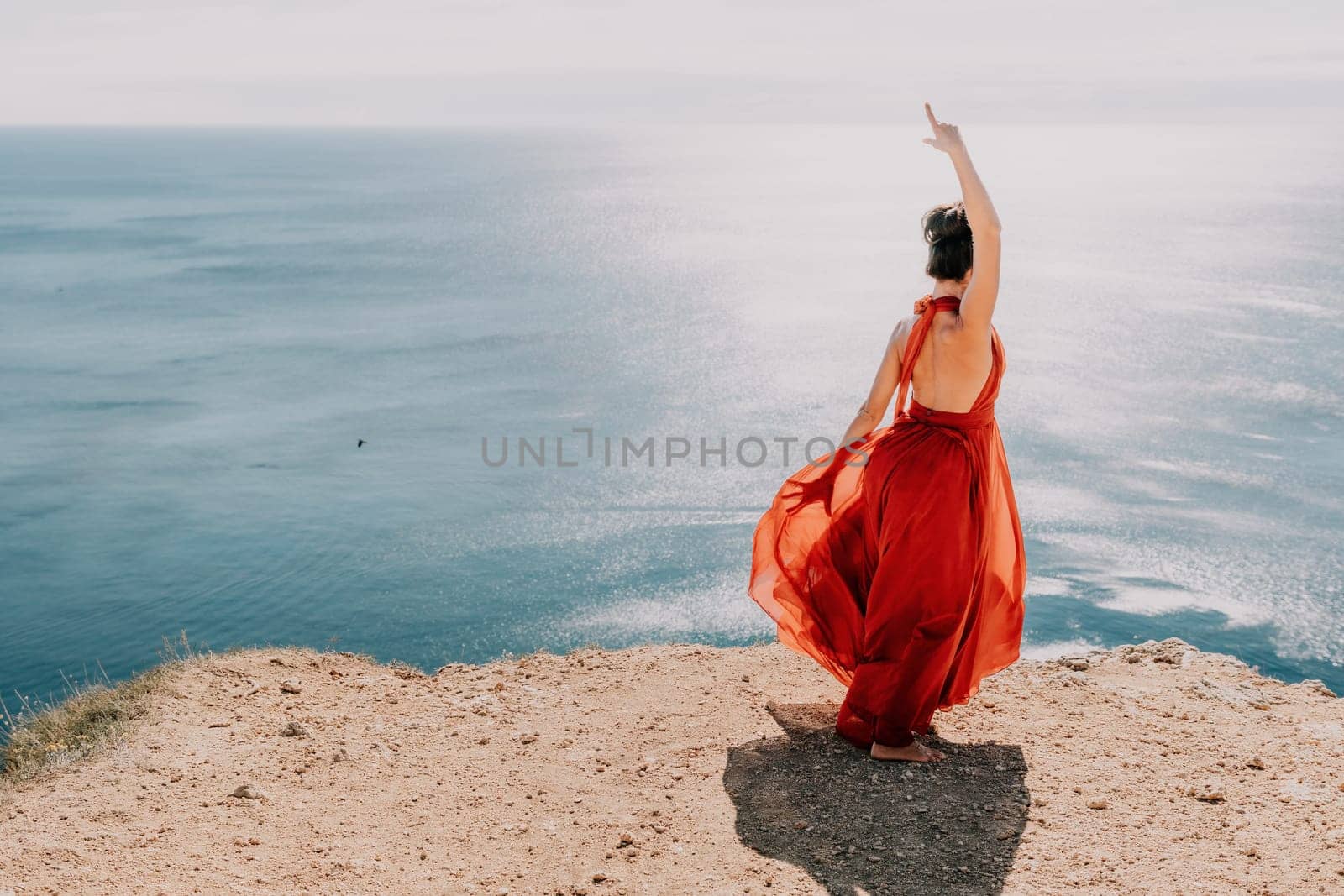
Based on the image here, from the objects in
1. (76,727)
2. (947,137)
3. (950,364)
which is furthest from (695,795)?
(76,727)

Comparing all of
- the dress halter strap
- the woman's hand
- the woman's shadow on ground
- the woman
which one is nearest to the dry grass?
the woman's shadow on ground

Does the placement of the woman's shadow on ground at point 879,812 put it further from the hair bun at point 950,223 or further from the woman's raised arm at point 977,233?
the hair bun at point 950,223

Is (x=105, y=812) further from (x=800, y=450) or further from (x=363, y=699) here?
(x=800, y=450)

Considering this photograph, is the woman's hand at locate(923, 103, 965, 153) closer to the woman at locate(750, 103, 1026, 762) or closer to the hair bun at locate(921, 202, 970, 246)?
the woman at locate(750, 103, 1026, 762)

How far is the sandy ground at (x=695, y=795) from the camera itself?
15.1 ft

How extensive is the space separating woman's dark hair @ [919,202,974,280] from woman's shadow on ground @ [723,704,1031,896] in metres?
2.57

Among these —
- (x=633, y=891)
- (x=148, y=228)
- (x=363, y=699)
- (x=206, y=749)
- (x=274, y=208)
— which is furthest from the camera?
(x=274, y=208)

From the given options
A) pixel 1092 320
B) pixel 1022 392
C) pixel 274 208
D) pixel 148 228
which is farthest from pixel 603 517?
pixel 274 208

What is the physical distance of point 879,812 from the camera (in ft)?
16.3

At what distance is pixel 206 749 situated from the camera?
6.13 meters

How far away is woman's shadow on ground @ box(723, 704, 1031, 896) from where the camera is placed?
455 centimetres

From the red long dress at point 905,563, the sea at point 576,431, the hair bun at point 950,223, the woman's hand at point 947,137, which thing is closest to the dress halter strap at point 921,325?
the red long dress at point 905,563

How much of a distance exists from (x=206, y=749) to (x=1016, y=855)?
4583 mm

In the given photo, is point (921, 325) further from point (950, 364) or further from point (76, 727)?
point (76, 727)
